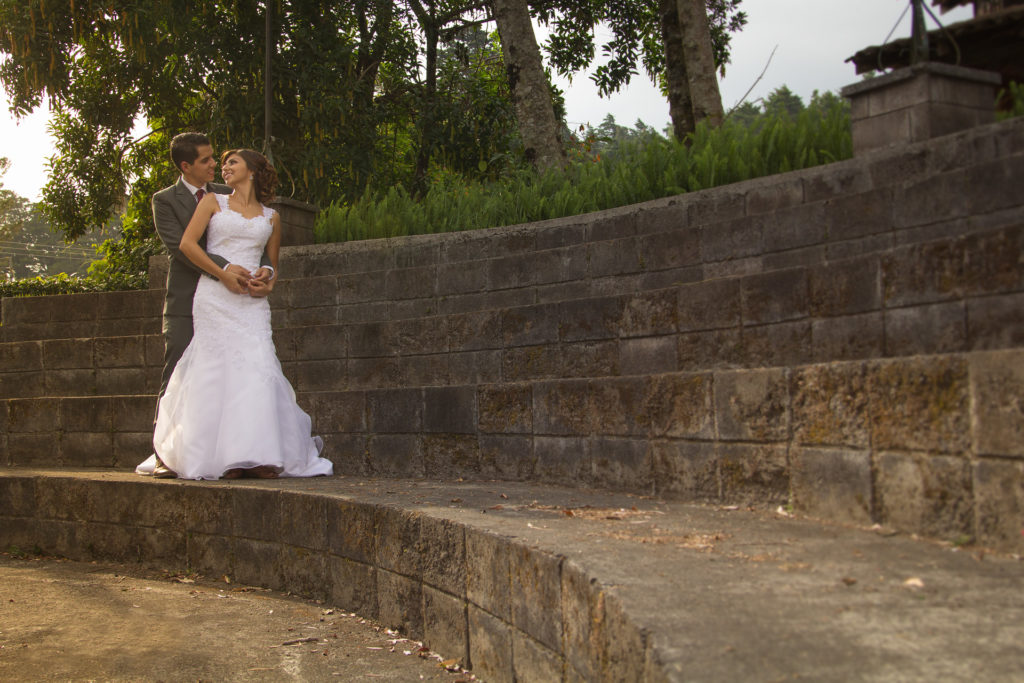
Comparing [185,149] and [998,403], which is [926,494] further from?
[185,149]

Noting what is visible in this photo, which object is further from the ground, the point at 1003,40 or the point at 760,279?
the point at 1003,40

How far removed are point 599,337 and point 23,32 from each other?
1467 centimetres

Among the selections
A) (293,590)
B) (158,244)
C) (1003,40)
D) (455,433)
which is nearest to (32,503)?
(293,590)

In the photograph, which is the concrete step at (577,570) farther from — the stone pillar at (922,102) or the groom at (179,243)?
the stone pillar at (922,102)

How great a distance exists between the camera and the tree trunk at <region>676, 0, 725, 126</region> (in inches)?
424

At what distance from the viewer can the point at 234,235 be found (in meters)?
6.80

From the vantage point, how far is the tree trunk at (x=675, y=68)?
40.6 feet

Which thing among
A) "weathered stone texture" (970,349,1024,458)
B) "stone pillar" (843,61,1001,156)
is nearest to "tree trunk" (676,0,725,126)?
"stone pillar" (843,61,1001,156)

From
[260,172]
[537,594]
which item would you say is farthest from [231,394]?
[537,594]

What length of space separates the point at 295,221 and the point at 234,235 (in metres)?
3.17

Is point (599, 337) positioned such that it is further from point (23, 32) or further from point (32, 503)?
point (23, 32)

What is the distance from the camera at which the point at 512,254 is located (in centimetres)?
812

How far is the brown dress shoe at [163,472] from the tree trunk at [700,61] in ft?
22.9

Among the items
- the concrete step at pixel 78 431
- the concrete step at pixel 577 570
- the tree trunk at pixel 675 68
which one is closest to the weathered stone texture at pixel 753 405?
the concrete step at pixel 577 570
